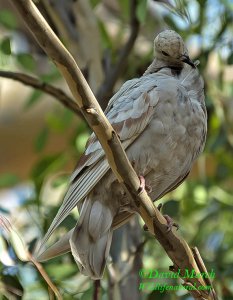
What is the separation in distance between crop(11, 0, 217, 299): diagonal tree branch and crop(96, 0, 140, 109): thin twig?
883mm

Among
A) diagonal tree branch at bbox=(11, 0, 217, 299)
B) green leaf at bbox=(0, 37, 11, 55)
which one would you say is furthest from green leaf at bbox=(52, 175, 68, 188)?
diagonal tree branch at bbox=(11, 0, 217, 299)

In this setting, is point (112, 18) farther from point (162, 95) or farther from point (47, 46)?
point (47, 46)

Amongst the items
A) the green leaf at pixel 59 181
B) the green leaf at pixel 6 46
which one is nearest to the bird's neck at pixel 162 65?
the green leaf at pixel 6 46

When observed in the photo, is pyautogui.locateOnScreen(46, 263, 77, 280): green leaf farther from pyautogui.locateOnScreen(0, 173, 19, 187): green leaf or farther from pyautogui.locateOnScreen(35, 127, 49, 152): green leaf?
pyautogui.locateOnScreen(35, 127, 49, 152): green leaf

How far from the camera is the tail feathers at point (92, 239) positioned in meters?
2.28

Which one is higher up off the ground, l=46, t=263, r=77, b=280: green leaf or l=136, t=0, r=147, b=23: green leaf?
l=136, t=0, r=147, b=23: green leaf

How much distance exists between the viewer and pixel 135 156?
236 cm

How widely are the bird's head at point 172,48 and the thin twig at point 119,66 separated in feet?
0.91

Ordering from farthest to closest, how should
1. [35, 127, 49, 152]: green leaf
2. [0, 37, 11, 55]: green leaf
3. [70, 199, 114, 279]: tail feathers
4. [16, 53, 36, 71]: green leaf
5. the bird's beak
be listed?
[35, 127, 49, 152]: green leaf < [16, 53, 36, 71]: green leaf < [0, 37, 11, 55]: green leaf < the bird's beak < [70, 199, 114, 279]: tail feathers

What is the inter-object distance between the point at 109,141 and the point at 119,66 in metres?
1.13

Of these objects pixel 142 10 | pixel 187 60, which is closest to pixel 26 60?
pixel 142 10

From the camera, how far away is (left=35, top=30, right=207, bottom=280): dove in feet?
7.54

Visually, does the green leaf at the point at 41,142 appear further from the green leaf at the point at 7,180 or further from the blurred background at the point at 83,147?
the green leaf at the point at 7,180

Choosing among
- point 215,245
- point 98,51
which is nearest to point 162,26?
point 98,51
